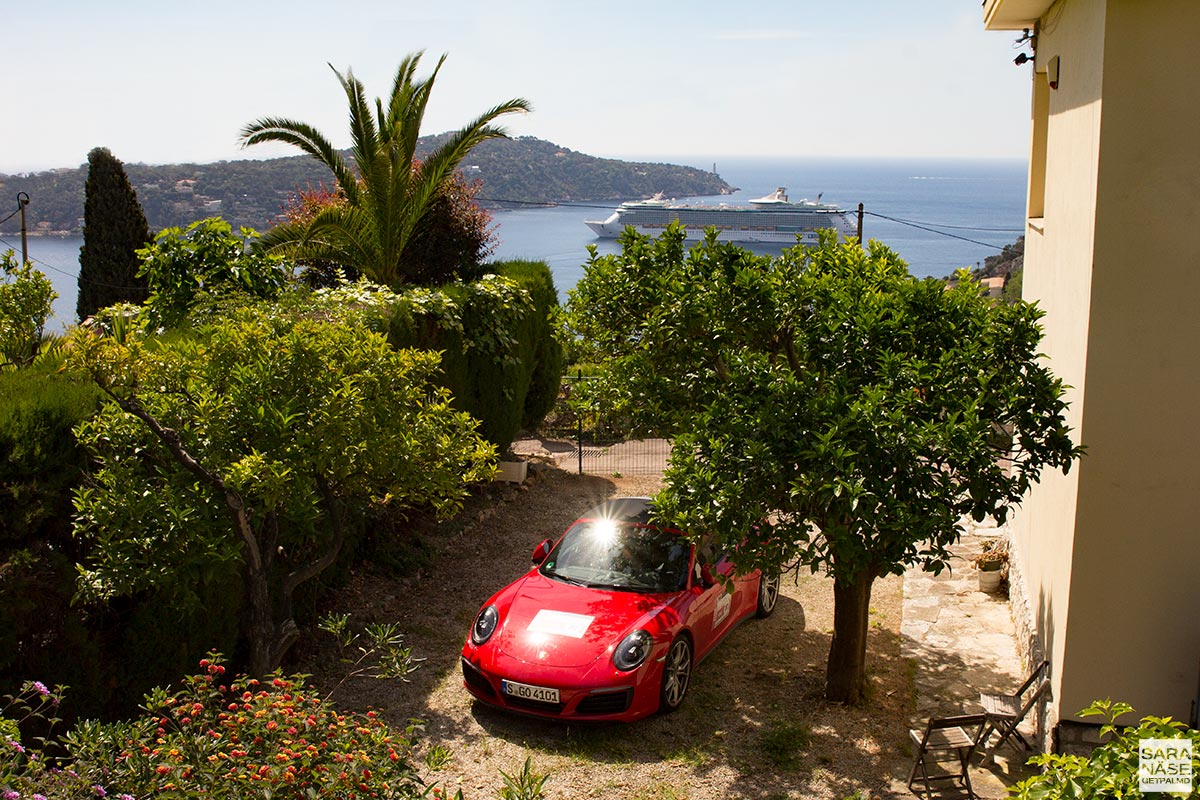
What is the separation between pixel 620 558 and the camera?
8.41 m

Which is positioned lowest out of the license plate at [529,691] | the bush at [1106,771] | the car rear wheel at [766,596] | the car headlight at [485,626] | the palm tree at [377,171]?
the car rear wheel at [766,596]

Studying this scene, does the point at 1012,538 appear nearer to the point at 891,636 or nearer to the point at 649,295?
the point at 891,636

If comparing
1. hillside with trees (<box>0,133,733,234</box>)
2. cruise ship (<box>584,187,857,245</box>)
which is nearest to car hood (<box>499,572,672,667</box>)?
hillside with trees (<box>0,133,733,234</box>)

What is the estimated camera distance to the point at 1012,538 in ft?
34.1

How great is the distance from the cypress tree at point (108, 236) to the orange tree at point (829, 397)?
1708cm

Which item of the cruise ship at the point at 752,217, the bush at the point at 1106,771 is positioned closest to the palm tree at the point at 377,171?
the bush at the point at 1106,771

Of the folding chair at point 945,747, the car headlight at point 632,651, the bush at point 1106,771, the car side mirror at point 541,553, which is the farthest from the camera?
the car side mirror at point 541,553

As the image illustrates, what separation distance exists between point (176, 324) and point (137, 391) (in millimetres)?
4321

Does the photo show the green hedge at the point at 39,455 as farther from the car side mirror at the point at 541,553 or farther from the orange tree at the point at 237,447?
the car side mirror at the point at 541,553

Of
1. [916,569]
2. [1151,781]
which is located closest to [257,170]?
[916,569]

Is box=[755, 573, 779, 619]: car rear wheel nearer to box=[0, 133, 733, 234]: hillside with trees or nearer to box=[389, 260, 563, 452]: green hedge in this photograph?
box=[389, 260, 563, 452]: green hedge

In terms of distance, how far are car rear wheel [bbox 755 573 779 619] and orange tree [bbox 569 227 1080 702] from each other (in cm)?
194

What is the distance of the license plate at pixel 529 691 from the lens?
23.1 feet

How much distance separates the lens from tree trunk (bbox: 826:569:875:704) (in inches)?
302
